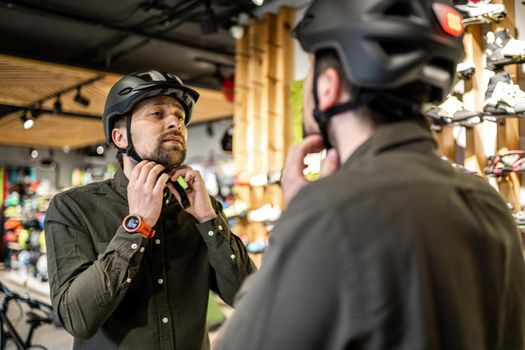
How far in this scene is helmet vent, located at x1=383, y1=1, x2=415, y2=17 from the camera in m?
0.90

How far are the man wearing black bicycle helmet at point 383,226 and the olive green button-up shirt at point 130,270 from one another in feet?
2.49

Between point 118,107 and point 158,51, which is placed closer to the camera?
point 118,107

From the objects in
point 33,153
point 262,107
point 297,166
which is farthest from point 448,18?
point 33,153

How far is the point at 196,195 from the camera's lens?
5.59 ft

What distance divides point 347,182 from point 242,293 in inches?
10.3

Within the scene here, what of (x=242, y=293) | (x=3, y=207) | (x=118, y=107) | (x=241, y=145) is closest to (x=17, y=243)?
(x=3, y=207)

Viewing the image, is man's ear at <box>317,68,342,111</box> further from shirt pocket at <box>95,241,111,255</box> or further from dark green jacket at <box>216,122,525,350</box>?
shirt pocket at <box>95,241,111,255</box>

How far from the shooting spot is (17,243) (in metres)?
9.18

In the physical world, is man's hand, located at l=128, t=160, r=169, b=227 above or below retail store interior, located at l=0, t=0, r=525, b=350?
below

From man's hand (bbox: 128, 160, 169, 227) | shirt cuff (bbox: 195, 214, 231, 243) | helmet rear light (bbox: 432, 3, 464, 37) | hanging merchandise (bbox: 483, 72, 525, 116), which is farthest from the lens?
hanging merchandise (bbox: 483, 72, 525, 116)

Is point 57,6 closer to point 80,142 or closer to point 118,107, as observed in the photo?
point 118,107

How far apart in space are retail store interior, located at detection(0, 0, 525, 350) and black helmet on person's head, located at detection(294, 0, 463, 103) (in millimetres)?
1927

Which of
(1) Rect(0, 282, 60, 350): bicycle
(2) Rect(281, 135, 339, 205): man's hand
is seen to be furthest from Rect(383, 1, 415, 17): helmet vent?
(1) Rect(0, 282, 60, 350): bicycle

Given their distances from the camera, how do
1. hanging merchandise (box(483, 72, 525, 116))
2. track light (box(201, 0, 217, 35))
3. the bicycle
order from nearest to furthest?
hanging merchandise (box(483, 72, 525, 116)) → the bicycle → track light (box(201, 0, 217, 35))
